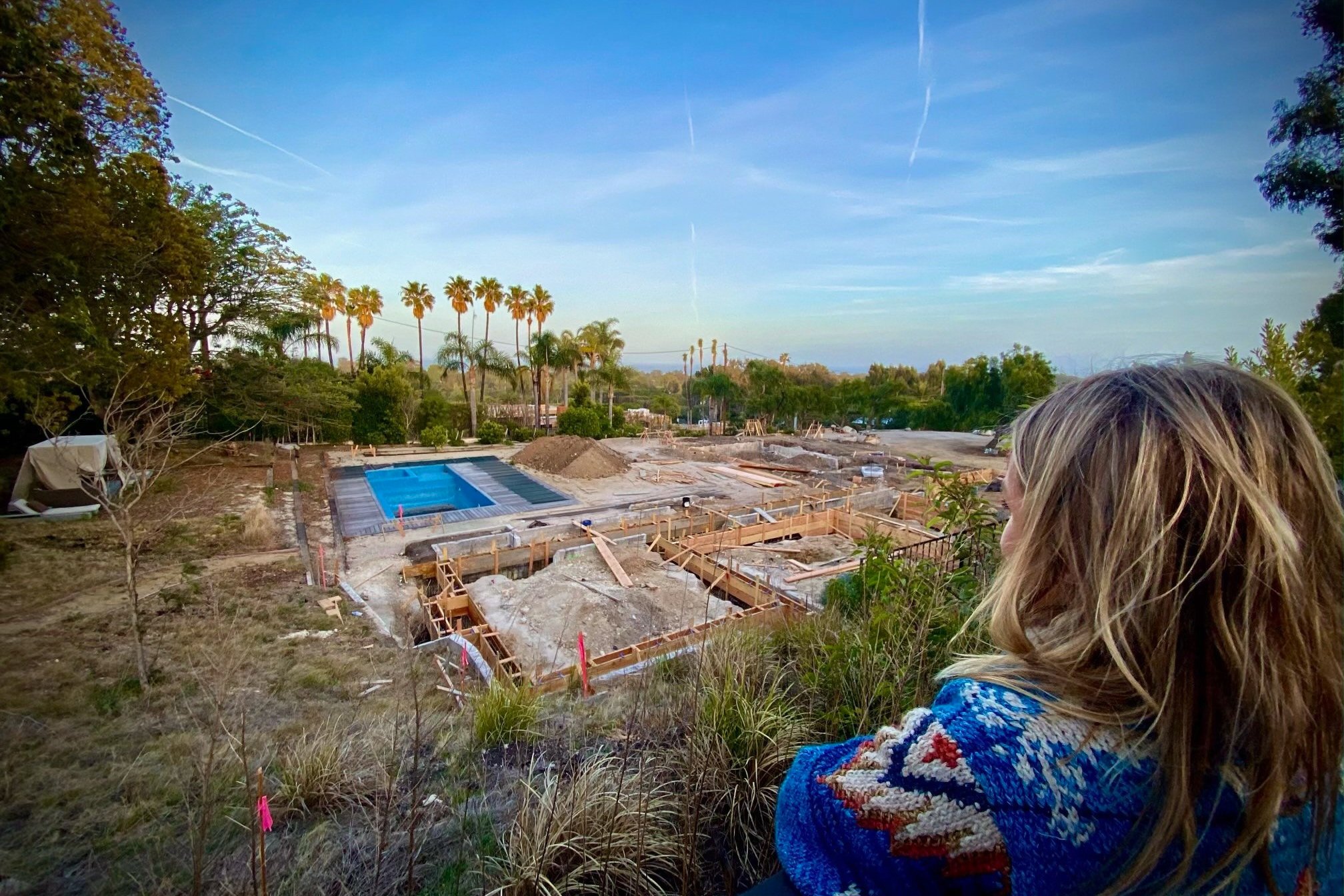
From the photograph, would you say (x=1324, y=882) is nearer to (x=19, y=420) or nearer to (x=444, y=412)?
(x=19, y=420)

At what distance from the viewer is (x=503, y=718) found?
294 cm

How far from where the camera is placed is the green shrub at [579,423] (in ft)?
92.0

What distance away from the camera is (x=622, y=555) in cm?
1080

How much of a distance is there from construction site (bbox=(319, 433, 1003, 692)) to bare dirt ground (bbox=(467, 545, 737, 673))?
0.03 m

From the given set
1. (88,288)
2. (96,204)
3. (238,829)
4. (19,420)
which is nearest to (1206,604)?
(238,829)

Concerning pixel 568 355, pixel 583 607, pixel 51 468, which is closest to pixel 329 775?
pixel 583 607

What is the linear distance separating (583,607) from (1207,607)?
787 centimetres

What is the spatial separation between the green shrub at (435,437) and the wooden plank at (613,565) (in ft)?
52.1

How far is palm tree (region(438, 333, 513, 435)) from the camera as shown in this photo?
27484mm

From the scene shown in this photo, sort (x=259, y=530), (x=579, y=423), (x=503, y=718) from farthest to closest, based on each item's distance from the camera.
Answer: (x=579, y=423)
(x=259, y=530)
(x=503, y=718)

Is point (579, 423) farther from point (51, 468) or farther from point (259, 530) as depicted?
point (51, 468)

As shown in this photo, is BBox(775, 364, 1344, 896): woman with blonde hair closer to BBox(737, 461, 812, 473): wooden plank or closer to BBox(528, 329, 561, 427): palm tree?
BBox(737, 461, 812, 473): wooden plank

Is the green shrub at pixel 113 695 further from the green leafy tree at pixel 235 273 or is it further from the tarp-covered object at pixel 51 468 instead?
the green leafy tree at pixel 235 273

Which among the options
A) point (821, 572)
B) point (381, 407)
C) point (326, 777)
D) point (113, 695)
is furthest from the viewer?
point (381, 407)
